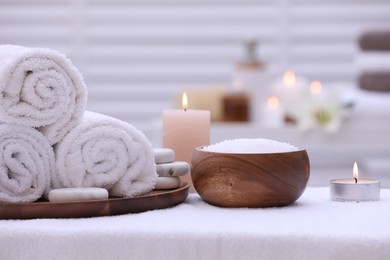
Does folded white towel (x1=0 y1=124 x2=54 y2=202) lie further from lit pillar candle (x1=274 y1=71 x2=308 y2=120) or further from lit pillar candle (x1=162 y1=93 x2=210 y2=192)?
lit pillar candle (x1=274 y1=71 x2=308 y2=120)

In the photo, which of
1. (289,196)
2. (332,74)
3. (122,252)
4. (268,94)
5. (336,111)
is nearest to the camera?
(122,252)

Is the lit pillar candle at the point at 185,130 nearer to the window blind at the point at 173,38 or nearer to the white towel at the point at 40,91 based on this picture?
the white towel at the point at 40,91

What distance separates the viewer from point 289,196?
77 centimetres

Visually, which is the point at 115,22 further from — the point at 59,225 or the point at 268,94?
the point at 59,225

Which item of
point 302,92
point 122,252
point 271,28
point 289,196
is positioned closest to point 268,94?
point 302,92

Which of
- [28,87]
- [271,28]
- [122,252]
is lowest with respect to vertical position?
[122,252]

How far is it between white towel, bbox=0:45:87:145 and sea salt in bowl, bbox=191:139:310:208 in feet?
0.45


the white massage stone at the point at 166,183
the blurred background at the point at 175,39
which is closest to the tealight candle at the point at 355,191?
the white massage stone at the point at 166,183

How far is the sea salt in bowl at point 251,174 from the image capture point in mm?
750

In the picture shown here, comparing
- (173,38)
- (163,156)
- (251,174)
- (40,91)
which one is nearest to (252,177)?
(251,174)

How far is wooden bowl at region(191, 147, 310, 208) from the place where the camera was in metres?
0.75

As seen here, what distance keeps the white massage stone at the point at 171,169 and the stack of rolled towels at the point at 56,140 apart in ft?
0.08

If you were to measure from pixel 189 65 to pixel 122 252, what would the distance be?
2.14 meters

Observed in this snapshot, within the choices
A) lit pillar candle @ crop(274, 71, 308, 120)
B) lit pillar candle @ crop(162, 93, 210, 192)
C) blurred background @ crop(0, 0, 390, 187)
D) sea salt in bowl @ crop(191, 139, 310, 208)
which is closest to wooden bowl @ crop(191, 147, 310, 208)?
sea salt in bowl @ crop(191, 139, 310, 208)
